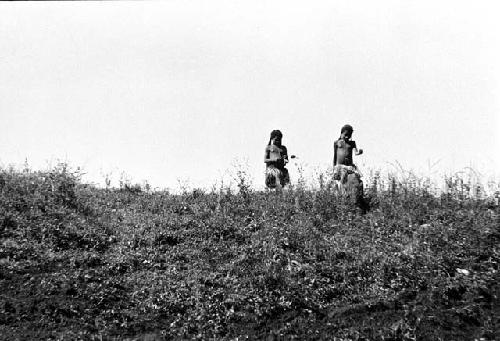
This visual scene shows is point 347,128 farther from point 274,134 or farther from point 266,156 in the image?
point 266,156

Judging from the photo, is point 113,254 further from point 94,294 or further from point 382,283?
point 382,283

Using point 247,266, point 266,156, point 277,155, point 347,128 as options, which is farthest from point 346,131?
point 247,266

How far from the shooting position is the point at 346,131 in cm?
1186

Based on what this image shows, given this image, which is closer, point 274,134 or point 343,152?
point 343,152

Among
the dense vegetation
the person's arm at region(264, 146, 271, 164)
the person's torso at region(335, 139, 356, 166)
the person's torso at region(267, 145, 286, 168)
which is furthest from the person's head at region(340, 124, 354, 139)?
the person's arm at region(264, 146, 271, 164)

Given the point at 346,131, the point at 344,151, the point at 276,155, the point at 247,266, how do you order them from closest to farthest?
the point at 247,266 < the point at 344,151 < the point at 346,131 < the point at 276,155

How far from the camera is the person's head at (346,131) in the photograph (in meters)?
11.8

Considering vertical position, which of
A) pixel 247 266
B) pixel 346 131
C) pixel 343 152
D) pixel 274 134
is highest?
pixel 274 134

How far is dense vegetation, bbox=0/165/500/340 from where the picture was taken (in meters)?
6.93

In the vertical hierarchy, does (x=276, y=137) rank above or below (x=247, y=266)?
above

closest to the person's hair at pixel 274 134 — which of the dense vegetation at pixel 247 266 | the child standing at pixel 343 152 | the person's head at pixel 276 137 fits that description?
the person's head at pixel 276 137

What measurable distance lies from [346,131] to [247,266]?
15.7 feet

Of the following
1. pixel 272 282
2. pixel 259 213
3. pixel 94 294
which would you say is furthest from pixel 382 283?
pixel 94 294

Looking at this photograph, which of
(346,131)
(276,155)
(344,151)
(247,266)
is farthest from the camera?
(276,155)
